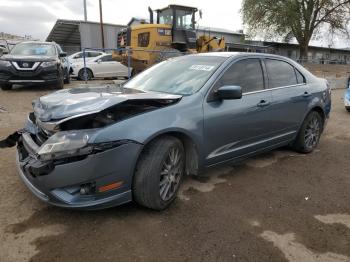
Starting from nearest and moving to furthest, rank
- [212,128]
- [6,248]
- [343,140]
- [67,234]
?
[6,248] → [67,234] → [212,128] → [343,140]

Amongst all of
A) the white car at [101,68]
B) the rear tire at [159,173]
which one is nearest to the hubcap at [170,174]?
the rear tire at [159,173]

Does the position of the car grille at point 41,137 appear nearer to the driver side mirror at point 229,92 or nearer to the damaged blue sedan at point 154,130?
the damaged blue sedan at point 154,130

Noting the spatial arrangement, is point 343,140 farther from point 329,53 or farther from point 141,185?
point 329,53

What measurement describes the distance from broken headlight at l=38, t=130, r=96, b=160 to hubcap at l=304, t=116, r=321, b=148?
3813 mm

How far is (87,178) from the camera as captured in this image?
2912mm

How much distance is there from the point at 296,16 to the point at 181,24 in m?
22.3

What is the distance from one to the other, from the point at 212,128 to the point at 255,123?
2.74 feet

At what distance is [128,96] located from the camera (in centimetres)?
331

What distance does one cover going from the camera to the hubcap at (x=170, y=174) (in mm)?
3416

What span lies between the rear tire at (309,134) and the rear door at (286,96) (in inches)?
8.5

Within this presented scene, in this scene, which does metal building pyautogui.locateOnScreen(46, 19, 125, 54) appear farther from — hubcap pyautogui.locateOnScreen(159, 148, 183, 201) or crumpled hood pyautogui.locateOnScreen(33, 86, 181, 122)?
hubcap pyautogui.locateOnScreen(159, 148, 183, 201)

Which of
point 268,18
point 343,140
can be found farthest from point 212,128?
point 268,18

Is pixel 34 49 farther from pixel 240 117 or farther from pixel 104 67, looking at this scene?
pixel 240 117

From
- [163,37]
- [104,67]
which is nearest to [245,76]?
[163,37]
